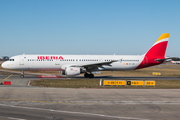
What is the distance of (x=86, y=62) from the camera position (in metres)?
40.9

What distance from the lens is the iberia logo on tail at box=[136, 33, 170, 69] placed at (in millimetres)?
42719

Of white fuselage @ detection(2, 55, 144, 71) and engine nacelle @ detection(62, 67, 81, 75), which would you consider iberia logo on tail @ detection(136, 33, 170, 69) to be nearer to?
white fuselage @ detection(2, 55, 144, 71)

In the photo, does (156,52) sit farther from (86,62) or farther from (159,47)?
(86,62)

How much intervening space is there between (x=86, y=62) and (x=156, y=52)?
1511 centimetres

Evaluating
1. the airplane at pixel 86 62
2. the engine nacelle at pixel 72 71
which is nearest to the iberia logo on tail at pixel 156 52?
the airplane at pixel 86 62

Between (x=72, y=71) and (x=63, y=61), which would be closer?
(x=72, y=71)

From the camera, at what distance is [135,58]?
4278 centimetres

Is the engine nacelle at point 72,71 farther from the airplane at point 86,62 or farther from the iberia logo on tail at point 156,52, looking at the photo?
the iberia logo on tail at point 156,52

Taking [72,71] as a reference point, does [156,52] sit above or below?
above

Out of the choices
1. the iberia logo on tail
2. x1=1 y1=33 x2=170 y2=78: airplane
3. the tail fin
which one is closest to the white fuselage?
x1=1 y1=33 x2=170 y2=78: airplane

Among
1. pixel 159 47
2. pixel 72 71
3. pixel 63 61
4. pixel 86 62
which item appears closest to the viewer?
pixel 72 71

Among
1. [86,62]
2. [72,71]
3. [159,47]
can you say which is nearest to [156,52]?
[159,47]

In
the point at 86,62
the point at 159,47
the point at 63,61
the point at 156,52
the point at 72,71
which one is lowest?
the point at 72,71

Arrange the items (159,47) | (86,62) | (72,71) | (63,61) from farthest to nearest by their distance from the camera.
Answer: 1. (159,47)
2. (86,62)
3. (63,61)
4. (72,71)
